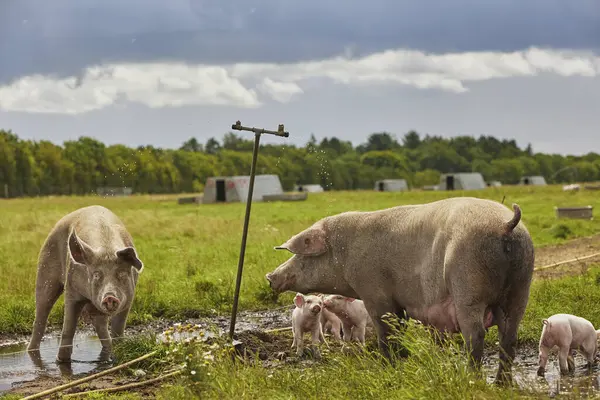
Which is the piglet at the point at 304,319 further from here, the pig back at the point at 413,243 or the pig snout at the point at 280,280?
the pig back at the point at 413,243

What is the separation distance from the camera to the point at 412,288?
910 centimetres

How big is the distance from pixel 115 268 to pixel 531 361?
4642 millimetres

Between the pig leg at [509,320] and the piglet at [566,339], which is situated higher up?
the pig leg at [509,320]

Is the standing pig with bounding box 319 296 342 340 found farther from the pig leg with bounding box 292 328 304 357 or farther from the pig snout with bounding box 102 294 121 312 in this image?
the pig snout with bounding box 102 294 121 312

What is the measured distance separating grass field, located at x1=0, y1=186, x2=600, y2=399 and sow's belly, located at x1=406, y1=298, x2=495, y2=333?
0.82ft

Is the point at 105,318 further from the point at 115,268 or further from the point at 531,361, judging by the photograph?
the point at 531,361

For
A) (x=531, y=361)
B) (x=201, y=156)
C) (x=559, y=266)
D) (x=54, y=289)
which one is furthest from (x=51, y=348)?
(x=201, y=156)

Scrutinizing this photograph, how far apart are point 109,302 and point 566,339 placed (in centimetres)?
470

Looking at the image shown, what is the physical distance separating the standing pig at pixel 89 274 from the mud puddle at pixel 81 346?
10.9 inches

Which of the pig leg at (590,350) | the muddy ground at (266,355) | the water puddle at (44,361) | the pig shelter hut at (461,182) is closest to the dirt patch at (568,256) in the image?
the muddy ground at (266,355)

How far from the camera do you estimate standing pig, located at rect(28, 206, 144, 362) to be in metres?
10.1

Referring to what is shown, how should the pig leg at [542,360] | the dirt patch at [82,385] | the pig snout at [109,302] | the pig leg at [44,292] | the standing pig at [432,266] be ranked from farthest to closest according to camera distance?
the pig leg at [44,292], the pig snout at [109,302], the pig leg at [542,360], the dirt patch at [82,385], the standing pig at [432,266]

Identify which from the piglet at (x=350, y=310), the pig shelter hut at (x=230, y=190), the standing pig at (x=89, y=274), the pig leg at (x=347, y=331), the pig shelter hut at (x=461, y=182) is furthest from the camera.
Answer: the pig shelter hut at (x=461, y=182)

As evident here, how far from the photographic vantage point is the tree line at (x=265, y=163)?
82.3 meters
